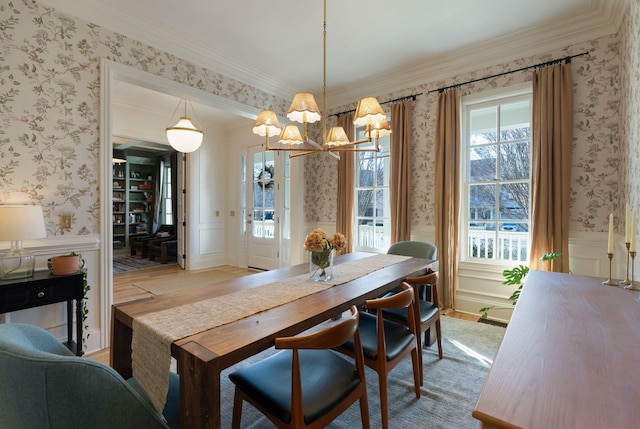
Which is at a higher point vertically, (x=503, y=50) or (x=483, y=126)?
(x=503, y=50)

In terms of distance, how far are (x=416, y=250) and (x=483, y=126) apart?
5.47 ft

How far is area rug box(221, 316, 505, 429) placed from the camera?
1.71m

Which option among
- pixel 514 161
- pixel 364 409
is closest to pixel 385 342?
pixel 364 409

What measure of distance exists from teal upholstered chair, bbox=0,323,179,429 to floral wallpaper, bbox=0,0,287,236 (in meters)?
2.03

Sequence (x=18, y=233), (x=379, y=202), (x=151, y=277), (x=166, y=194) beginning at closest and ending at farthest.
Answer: (x=18, y=233) → (x=379, y=202) → (x=151, y=277) → (x=166, y=194)

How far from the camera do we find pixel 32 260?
222 cm

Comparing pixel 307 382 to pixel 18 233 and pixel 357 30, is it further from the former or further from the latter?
pixel 357 30

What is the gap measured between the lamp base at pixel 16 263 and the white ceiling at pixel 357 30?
1933 mm

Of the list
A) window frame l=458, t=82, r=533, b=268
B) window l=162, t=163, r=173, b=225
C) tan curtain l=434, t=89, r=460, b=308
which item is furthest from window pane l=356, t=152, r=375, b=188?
window l=162, t=163, r=173, b=225

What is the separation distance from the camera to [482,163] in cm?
346

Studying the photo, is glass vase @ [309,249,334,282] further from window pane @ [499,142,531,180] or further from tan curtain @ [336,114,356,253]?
window pane @ [499,142,531,180]

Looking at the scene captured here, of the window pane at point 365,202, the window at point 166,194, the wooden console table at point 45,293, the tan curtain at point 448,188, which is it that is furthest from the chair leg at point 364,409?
the window at point 166,194

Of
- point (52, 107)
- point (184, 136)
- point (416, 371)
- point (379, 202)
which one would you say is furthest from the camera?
point (379, 202)

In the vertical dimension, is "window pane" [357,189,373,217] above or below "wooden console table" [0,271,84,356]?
above
